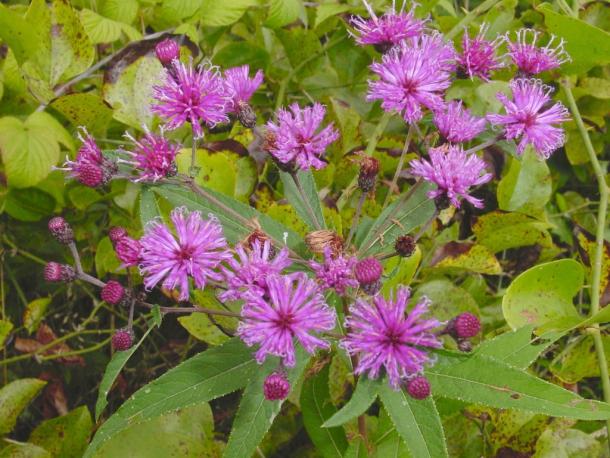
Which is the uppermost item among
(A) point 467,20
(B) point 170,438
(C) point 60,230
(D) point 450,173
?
(A) point 467,20

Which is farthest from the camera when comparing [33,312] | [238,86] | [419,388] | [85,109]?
[33,312]

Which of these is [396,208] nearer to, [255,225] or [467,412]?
[255,225]

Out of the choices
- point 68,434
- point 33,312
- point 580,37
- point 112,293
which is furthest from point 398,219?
point 33,312

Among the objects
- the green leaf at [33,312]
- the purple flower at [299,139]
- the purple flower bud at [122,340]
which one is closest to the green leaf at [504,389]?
the purple flower at [299,139]

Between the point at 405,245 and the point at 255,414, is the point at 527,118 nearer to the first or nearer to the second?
the point at 405,245

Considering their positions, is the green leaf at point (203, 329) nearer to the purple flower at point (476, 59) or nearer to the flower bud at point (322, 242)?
the flower bud at point (322, 242)

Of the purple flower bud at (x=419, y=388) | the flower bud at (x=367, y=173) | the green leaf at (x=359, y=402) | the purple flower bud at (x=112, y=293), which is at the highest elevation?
the flower bud at (x=367, y=173)

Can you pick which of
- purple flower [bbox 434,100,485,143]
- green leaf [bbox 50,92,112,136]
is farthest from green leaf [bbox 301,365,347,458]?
green leaf [bbox 50,92,112,136]
